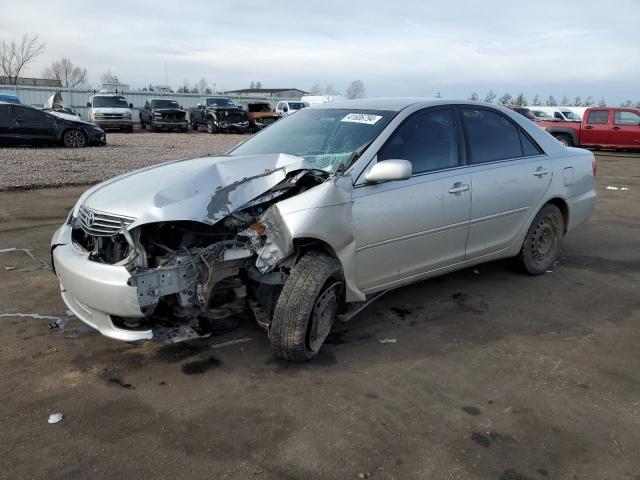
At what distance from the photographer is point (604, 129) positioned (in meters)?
19.2

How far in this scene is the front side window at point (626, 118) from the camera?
1894cm

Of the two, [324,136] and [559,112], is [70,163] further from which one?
[559,112]

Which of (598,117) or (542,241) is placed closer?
(542,241)

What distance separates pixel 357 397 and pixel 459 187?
6.25 feet

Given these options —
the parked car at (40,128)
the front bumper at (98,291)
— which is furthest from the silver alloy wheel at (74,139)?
the front bumper at (98,291)

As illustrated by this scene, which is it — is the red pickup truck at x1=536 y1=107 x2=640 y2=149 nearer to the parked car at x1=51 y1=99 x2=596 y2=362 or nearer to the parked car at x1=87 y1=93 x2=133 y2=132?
the parked car at x1=51 y1=99 x2=596 y2=362

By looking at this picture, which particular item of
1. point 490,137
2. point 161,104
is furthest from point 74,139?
point 490,137

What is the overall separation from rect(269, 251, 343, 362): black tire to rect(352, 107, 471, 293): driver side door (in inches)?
12.5

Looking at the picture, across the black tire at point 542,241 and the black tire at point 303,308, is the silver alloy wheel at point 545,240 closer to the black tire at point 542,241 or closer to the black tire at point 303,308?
the black tire at point 542,241

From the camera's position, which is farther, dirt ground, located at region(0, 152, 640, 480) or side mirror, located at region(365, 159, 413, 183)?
side mirror, located at region(365, 159, 413, 183)

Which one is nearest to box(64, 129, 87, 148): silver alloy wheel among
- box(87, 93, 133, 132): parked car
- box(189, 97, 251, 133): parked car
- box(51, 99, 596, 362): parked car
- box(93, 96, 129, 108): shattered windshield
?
box(87, 93, 133, 132): parked car

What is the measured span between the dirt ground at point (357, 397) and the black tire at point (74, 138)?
12.8m

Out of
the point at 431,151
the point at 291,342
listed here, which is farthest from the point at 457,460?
the point at 431,151

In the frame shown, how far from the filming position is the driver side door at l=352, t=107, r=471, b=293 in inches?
142
